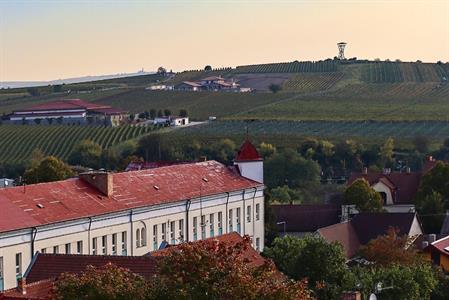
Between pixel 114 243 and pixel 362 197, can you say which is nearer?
pixel 114 243

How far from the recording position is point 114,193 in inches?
2601

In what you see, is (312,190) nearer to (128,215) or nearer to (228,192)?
(228,192)

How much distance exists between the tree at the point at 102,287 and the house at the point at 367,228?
39023 mm

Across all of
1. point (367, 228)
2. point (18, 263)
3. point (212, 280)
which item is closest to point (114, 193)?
point (18, 263)

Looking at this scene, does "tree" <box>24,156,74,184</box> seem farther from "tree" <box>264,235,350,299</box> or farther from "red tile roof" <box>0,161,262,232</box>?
"tree" <box>264,235,350,299</box>

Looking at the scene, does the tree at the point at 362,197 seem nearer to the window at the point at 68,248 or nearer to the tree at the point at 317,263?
the tree at the point at 317,263

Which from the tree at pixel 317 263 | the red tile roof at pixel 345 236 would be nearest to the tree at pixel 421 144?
the red tile roof at pixel 345 236

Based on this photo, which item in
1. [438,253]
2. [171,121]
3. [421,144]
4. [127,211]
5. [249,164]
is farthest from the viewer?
[171,121]

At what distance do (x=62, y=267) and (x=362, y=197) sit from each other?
45.7 metres

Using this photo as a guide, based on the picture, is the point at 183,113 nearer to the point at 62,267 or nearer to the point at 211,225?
the point at 211,225

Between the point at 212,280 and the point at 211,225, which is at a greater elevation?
the point at 212,280

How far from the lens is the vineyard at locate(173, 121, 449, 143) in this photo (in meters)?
152

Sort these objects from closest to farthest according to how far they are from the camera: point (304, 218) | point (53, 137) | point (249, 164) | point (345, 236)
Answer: point (345, 236), point (249, 164), point (304, 218), point (53, 137)

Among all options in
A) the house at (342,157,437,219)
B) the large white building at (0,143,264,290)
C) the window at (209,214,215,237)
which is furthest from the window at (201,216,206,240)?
the house at (342,157,437,219)
